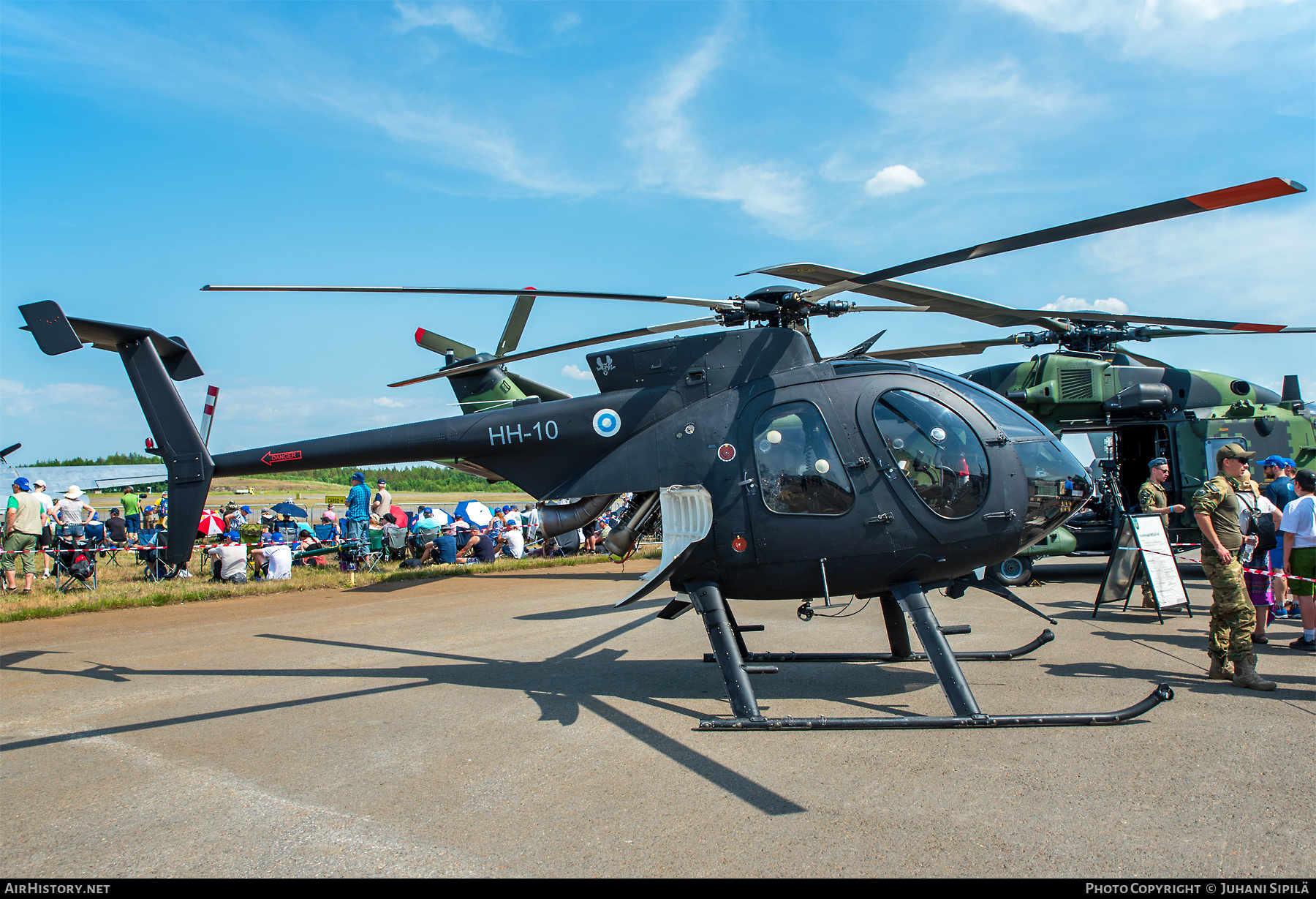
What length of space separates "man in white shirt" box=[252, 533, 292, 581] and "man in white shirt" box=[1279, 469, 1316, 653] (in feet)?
49.8

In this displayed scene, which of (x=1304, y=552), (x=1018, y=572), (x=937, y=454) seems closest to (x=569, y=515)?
(x=937, y=454)

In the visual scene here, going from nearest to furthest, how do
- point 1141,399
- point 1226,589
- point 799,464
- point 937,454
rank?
point 937,454
point 799,464
point 1226,589
point 1141,399

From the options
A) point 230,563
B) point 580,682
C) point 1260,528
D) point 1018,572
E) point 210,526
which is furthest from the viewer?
point 210,526

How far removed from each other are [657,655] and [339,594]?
7473 millimetres

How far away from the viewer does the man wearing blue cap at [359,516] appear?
16078 mm

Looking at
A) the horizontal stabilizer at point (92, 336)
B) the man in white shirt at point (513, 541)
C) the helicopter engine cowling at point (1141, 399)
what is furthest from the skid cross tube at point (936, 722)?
the man in white shirt at point (513, 541)

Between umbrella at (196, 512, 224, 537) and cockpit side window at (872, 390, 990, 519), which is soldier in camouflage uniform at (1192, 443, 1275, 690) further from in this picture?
umbrella at (196, 512, 224, 537)

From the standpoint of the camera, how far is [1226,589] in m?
6.02

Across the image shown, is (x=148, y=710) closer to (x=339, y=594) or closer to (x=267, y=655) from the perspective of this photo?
(x=267, y=655)

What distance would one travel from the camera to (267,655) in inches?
317

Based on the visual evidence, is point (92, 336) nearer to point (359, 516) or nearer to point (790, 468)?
point (790, 468)

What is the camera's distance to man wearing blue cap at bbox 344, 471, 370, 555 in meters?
16.1

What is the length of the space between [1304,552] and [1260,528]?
411 mm

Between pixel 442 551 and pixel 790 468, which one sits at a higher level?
pixel 790 468
